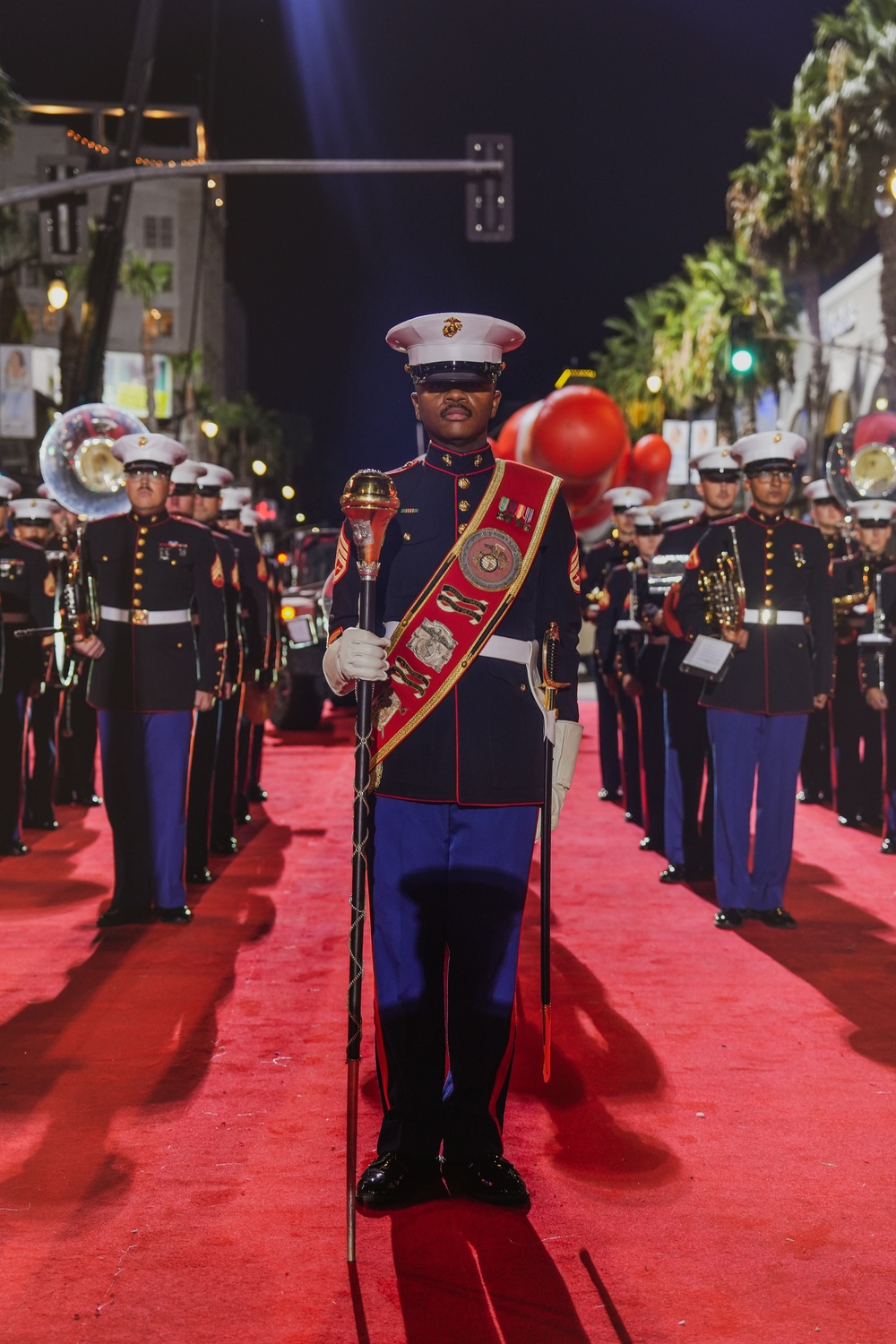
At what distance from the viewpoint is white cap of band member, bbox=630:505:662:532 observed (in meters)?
10.7

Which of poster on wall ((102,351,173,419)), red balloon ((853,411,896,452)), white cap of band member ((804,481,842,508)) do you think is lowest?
white cap of band member ((804,481,842,508))

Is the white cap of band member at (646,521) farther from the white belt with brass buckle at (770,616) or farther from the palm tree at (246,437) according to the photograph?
the palm tree at (246,437)

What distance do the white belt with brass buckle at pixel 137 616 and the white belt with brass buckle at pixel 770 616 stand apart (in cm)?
290

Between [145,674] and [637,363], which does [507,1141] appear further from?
[637,363]

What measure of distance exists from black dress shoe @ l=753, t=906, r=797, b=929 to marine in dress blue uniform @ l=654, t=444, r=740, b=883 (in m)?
1.13

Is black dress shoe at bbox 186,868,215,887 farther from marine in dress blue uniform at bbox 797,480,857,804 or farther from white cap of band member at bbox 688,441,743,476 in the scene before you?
marine in dress blue uniform at bbox 797,480,857,804

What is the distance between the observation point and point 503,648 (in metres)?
4.31

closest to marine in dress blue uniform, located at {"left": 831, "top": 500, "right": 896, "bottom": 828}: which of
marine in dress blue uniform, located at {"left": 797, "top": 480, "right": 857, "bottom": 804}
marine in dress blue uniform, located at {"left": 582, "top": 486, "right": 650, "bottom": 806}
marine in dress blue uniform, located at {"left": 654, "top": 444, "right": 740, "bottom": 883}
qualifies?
marine in dress blue uniform, located at {"left": 797, "top": 480, "right": 857, "bottom": 804}

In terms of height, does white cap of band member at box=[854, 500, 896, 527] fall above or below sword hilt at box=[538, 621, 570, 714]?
above

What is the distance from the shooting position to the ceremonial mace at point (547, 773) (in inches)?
170

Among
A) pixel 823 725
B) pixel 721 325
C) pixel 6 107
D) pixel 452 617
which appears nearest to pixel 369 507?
pixel 452 617

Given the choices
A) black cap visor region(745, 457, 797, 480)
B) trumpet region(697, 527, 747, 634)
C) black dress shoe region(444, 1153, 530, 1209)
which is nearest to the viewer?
black dress shoe region(444, 1153, 530, 1209)

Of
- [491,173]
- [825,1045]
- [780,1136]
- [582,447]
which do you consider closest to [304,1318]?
[780,1136]

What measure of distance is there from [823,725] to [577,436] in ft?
24.2
